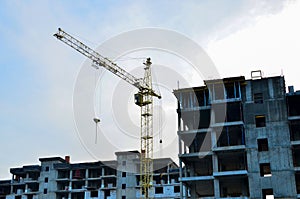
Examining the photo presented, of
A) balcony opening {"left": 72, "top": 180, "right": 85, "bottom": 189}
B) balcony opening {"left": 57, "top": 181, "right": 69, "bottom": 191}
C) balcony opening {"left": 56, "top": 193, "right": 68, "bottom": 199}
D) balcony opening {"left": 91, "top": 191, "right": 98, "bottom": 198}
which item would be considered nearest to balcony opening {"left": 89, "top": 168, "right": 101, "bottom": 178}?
→ balcony opening {"left": 72, "top": 180, "right": 85, "bottom": 189}

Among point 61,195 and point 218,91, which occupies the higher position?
point 218,91

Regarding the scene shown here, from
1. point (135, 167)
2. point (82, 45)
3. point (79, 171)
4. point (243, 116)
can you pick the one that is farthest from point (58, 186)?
point (243, 116)

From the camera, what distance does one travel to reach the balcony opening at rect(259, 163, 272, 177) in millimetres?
55406

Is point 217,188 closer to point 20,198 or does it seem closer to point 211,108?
point 211,108

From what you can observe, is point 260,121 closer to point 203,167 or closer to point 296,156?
point 296,156

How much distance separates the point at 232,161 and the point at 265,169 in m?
5.87

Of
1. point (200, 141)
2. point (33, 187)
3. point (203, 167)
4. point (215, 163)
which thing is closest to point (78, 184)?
point (33, 187)

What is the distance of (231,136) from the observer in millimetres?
59938

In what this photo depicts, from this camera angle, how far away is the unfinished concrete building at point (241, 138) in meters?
54.7

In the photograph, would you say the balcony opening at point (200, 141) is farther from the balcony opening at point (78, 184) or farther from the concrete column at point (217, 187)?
the balcony opening at point (78, 184)

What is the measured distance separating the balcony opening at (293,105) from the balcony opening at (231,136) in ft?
25.5

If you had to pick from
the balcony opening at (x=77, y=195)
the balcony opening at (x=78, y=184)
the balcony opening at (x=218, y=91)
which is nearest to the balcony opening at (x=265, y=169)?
the balcony opening at (x=218, y=91)

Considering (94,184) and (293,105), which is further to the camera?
(94,184)

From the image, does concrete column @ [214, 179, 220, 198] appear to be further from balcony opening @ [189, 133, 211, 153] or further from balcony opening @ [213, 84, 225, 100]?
balcony opening @ [213, 84, 225, 100]
